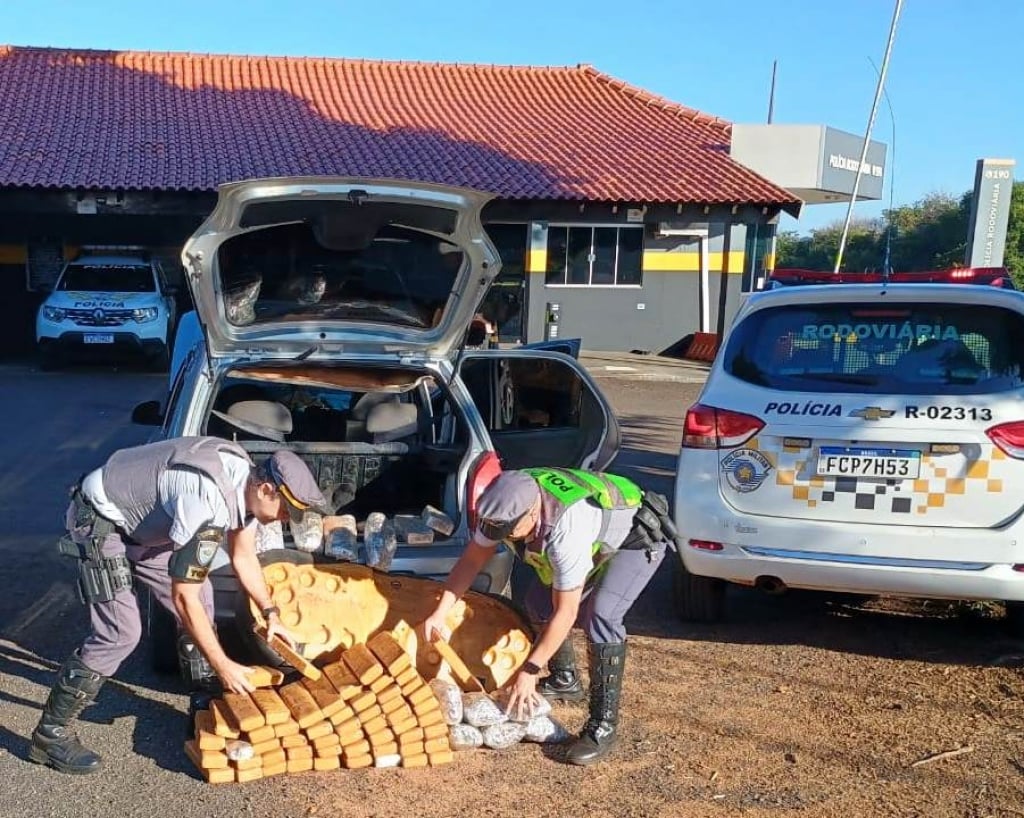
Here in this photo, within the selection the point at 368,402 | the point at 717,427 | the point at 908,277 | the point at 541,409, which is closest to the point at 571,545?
the point at 717,427

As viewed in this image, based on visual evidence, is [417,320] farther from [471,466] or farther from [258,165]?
[258,165]

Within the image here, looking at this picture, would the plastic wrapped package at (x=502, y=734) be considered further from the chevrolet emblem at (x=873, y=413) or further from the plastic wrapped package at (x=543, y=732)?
the chevrolet emblem at (x=873, y=413)

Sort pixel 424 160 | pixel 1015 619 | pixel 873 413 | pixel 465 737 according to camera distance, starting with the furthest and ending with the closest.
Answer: pixel 424 160 → pixel 1015 619 → pixel 873 413 → pixel 465 737

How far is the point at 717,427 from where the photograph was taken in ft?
16.1

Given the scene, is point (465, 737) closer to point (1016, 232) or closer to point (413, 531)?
point (413, 531)

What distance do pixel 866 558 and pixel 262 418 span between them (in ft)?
9.42

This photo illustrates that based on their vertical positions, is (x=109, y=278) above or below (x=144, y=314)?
above

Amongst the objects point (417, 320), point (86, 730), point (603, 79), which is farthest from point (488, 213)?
point (86, 730)

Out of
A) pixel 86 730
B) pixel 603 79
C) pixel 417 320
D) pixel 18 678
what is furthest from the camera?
pixel 603 79

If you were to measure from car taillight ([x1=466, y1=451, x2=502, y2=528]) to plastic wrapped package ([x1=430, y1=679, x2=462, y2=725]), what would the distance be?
0.65 m

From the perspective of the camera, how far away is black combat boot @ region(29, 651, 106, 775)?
3738 millimetres

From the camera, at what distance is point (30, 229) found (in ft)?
61.2

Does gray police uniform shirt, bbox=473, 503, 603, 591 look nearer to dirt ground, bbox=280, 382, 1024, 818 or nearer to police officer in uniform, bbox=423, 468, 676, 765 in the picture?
police officer in uniform, bbox=423, 468, 676, 765

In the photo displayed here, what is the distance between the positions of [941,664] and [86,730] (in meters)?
3.68
